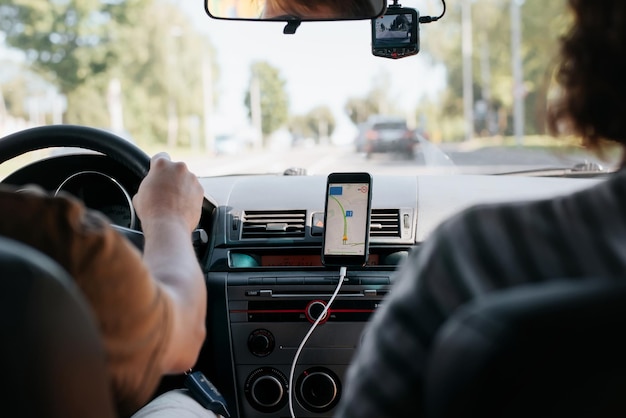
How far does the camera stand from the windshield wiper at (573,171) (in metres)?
4.23

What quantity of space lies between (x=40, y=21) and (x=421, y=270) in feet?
133

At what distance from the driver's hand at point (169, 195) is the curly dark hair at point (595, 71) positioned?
0.89 metres

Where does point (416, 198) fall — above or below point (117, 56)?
below

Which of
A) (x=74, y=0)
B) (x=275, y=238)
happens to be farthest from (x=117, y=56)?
(x=275, y=238)

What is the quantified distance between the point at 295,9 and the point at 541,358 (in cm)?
200

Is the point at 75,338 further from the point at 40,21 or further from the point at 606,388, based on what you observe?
the point at 40,21

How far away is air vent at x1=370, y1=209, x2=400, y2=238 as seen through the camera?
11.9 feet

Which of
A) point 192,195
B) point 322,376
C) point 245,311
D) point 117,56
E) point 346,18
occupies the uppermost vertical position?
point 117,56

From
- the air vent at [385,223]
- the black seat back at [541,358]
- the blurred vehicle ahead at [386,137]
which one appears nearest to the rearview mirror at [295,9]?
the air vent at [385,223]

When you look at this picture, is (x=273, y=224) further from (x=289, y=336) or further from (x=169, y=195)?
(x=169, y=195)


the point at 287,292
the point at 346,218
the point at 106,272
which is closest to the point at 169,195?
the point at 106,272

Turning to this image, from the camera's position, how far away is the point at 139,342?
1.33 metres

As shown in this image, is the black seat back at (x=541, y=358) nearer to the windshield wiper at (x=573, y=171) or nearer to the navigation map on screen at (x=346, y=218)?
the navigation map on screen at (x=346, y=218)

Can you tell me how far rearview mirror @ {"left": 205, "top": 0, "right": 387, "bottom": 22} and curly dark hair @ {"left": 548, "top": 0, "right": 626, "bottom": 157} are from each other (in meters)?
1.48
